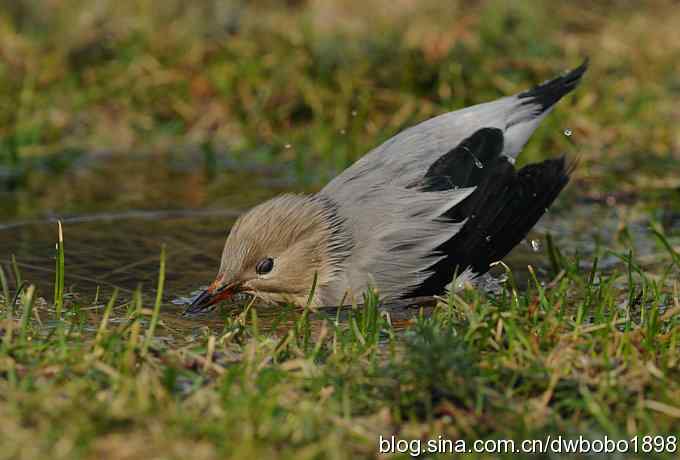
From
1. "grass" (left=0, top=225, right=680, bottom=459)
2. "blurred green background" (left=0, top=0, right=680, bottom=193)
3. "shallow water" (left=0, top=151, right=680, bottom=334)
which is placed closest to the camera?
"grass" (left=0, top=225, right=680, bottom=459)

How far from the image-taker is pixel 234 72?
23.5ft

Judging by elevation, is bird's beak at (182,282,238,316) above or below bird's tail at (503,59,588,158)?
below

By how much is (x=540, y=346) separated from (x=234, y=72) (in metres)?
4.23

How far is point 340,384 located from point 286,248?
4.19 ft

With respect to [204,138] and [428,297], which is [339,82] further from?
[428,297]

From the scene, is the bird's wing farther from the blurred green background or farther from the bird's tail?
the blurred green background

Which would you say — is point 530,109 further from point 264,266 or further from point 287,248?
point 264,266

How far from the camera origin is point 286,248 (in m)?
4.31

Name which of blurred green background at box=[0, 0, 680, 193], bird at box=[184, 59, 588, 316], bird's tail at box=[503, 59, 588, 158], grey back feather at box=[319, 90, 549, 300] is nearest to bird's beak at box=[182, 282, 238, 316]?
bird at box=[184, 59, 588, 316]

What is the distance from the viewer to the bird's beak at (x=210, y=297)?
4066 millimetres

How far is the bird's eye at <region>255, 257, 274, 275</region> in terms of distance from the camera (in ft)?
13.9

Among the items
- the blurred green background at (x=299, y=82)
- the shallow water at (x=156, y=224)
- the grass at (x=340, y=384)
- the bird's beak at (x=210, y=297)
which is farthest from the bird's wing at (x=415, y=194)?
the blurred green background at (x=299, y=82)

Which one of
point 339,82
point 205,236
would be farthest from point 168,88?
point 205,236

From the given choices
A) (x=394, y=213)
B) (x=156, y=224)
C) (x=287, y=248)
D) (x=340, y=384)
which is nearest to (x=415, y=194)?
(x=394, y=213)
